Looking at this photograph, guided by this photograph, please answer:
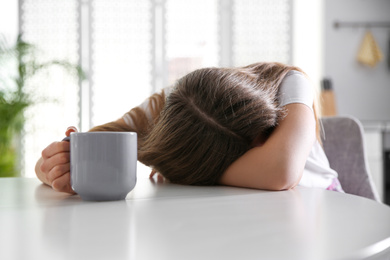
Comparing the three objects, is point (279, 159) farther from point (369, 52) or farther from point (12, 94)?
point (369, 52)

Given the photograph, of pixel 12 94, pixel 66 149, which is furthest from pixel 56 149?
pixel 12 94

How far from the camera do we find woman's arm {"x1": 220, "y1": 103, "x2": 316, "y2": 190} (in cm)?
80

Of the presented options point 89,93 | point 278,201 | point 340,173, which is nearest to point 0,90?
point 89,93

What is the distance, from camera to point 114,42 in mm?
3816

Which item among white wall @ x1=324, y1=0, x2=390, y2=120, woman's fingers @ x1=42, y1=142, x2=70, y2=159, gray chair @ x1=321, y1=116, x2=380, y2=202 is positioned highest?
white wall @ x1=324, y1=0, x2=390, y2=120

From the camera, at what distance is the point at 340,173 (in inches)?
54.4

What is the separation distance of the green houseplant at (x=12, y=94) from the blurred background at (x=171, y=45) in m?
0.47

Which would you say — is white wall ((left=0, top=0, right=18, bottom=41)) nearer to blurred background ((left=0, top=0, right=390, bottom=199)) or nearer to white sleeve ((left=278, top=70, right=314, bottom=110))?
blurred background ((left=0, top=0, right=390, bottom=199))

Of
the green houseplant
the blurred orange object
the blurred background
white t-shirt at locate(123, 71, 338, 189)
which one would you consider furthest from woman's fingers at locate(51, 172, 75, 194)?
the blurred orange object

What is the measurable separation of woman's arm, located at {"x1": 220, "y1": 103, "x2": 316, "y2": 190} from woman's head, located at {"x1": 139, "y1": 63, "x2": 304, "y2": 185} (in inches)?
1.1

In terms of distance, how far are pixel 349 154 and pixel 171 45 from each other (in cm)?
274

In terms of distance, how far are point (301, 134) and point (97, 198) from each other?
0.46 meters

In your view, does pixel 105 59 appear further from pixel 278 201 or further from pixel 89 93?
pixel 278 201

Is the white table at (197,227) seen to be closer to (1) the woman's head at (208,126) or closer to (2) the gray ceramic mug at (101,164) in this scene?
(2) the gray ceramic mug at (101,164)
